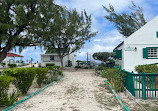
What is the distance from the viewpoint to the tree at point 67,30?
72.1 feet

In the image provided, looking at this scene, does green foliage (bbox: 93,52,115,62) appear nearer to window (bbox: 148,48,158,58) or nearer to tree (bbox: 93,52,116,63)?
tree (bbox: 93,52,116,63)

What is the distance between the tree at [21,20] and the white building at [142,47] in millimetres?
13916

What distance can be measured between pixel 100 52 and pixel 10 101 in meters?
14.8

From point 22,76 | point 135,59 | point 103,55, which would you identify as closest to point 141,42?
point 135,59

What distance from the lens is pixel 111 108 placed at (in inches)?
194

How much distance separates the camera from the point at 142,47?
14078 millimetres

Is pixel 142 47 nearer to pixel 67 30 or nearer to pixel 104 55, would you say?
pixel 104 55

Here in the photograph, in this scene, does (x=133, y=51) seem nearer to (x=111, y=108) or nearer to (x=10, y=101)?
(x=111, y=108)

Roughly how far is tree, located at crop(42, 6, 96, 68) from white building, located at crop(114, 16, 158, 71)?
35.6 feet

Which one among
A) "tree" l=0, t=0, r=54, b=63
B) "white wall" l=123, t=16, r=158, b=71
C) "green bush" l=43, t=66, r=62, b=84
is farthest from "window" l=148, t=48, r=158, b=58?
"tree" l=0, t=0, r=54, b=63

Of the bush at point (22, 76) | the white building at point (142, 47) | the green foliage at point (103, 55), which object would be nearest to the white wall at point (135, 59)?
the white building at point (142, 47)

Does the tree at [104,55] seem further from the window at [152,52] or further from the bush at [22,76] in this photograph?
the bush at [22,76]

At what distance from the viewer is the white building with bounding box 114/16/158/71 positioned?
13828 millimetres

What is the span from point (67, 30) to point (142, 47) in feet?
41.6
